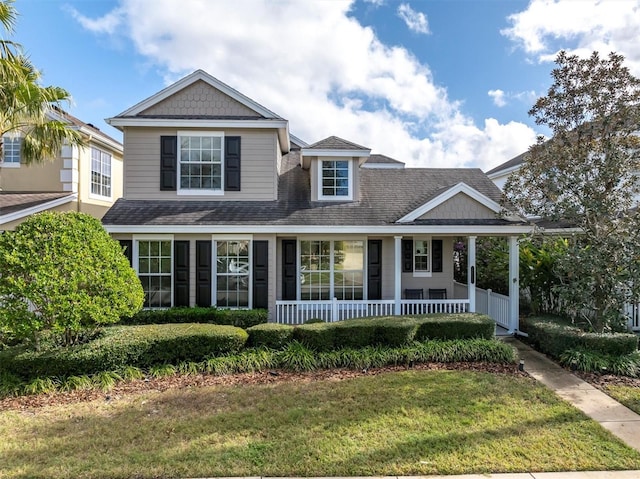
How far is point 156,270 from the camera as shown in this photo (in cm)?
990

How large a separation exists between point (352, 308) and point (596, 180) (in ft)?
22.2

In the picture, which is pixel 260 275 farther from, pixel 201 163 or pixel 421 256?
pixel 421 256

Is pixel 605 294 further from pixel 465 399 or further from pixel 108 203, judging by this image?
pixel 108 203

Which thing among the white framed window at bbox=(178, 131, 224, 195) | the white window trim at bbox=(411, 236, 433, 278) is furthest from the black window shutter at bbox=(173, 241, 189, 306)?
the white window trim at bbox=(411, 236, 433, 278)

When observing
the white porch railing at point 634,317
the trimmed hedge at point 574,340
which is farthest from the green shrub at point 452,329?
the white porch railing at point 634,317

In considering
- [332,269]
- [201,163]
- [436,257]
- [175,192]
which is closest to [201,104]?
[201,163]

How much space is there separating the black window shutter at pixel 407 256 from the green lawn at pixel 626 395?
6.15m

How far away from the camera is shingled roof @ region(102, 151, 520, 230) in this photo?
9.82 metres

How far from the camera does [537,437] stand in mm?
4652

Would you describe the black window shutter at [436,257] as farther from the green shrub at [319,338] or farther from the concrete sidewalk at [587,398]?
the green shrub at [319,338]

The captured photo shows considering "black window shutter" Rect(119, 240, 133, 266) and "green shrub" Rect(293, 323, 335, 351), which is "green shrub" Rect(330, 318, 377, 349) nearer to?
"green shrub" Rect(293, 323, 335, 351)

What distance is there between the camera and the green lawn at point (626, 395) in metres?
5.80

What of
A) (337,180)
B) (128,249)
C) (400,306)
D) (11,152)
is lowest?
(400,306)

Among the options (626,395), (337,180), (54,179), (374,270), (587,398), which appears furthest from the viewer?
(54,179)
